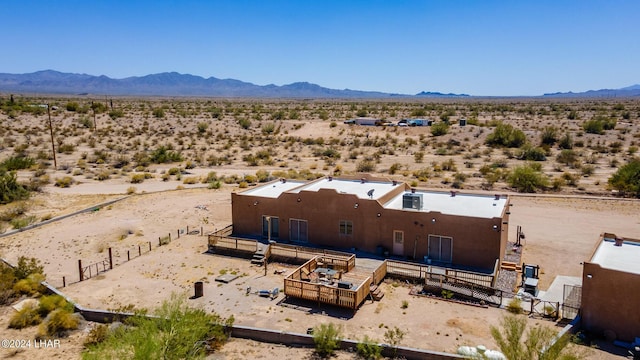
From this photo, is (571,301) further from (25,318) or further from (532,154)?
(532,154)

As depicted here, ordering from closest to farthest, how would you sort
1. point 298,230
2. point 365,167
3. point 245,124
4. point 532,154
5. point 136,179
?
point 298,230 → point 136,179 → point 365,167 → point 532,154 → point 245,124

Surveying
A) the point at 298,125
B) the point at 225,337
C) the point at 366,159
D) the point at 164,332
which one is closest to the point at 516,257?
the point at 225,337

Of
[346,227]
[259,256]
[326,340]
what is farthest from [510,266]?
[259,256]

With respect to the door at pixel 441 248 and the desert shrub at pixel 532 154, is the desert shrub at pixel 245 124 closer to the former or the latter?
the desert shrub at pixel 532 154

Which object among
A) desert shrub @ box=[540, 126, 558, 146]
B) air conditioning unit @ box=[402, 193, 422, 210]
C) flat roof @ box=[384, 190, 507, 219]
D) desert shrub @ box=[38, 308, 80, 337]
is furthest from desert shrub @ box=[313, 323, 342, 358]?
desert shrub @ box=[540, 126, 558, 146]

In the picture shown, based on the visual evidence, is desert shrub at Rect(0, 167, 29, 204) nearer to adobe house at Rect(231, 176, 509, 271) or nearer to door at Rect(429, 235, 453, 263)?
adobe house at Rect(231, 176, 509, 271)
